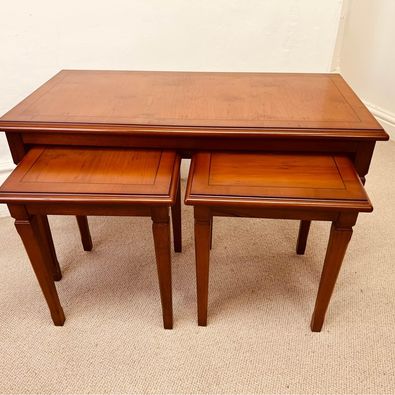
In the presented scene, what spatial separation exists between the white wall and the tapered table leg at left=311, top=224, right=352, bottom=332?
1749 mm

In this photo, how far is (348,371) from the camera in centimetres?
108

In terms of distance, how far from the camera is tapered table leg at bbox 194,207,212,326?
0.97m

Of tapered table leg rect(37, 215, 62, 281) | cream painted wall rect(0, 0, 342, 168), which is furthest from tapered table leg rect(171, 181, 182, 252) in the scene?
cream painted wall rect(0, 0, 342, 168)

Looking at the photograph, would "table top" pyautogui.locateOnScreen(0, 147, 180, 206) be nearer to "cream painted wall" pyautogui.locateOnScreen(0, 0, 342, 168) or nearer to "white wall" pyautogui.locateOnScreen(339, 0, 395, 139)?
"cream painted wall" pyautogui.locateOnScreen(0, 0, 342, 168)

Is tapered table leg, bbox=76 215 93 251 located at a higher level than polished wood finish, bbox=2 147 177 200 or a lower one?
lower

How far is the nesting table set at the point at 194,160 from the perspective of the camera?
928mm

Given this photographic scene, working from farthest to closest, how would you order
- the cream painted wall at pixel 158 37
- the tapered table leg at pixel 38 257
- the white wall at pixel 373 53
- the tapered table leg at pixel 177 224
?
the white wall at pixel 373 53 → the cream painted wall at pixel 158 37 → the tapered table leg at pixel 177 224 → the tapered table leg at pixel 38 257

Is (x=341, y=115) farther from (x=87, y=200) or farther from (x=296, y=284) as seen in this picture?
(x=87, y=200)

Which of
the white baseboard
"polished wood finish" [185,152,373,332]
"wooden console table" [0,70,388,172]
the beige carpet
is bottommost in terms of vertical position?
the beige carpet

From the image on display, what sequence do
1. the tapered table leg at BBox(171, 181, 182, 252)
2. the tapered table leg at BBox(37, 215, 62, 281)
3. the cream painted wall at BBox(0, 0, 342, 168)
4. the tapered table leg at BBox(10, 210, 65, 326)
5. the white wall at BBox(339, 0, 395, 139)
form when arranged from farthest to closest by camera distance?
the white wall at BBox(339, 0, 395, 139) → the cream painted wall at BBox(0, 0, 342, 168) → the tapered table leg at BBox(171, 181, 182, 252) → the tapered table leg at BBox(37, 215, 62, 281) → the tapered table leg at BBox(10, 210, 65, 326)

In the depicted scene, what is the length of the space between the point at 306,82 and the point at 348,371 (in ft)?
3.18

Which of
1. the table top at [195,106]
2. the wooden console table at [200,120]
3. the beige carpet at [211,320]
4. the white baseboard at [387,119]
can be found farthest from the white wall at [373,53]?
the wooden console table at [200,120]

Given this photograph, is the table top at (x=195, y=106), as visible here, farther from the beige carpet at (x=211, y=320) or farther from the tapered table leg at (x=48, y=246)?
the beige carpet at (x=211, y=320)

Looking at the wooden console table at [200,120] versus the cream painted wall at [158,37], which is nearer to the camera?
the wooden console table at [200,120]
